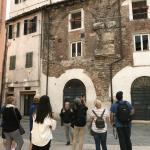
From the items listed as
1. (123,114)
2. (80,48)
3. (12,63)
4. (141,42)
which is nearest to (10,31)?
(12,63)

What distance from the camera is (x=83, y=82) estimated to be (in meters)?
21.2

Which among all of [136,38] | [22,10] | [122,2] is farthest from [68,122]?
[22,10]

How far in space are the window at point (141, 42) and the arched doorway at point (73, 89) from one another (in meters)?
5.18

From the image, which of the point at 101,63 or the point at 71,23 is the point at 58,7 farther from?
the point at 101,63

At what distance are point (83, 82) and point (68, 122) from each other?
35.7 ft

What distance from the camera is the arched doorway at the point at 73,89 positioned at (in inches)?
840

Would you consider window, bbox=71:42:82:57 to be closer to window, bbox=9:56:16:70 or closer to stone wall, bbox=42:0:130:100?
stone wall, bbox=42:0:130:100

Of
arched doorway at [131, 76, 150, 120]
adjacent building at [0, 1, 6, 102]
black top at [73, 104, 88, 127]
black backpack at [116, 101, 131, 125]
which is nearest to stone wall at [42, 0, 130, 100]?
arched doorway at [131, 76, 150, 120]

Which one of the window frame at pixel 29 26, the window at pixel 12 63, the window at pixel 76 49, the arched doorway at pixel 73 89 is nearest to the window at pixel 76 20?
the window at pixel 76 49

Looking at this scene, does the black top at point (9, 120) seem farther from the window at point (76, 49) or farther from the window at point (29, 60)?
the window at point (29, 60)

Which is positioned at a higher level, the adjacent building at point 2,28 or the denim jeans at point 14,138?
the adjacent building at point 2,28

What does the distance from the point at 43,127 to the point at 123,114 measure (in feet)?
9.71

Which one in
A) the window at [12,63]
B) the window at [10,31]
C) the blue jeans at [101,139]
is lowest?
the blue jeans at [101,139]

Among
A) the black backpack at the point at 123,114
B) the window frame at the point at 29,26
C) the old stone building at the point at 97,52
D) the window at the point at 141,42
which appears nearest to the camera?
the black backpack at the point at 123,114
